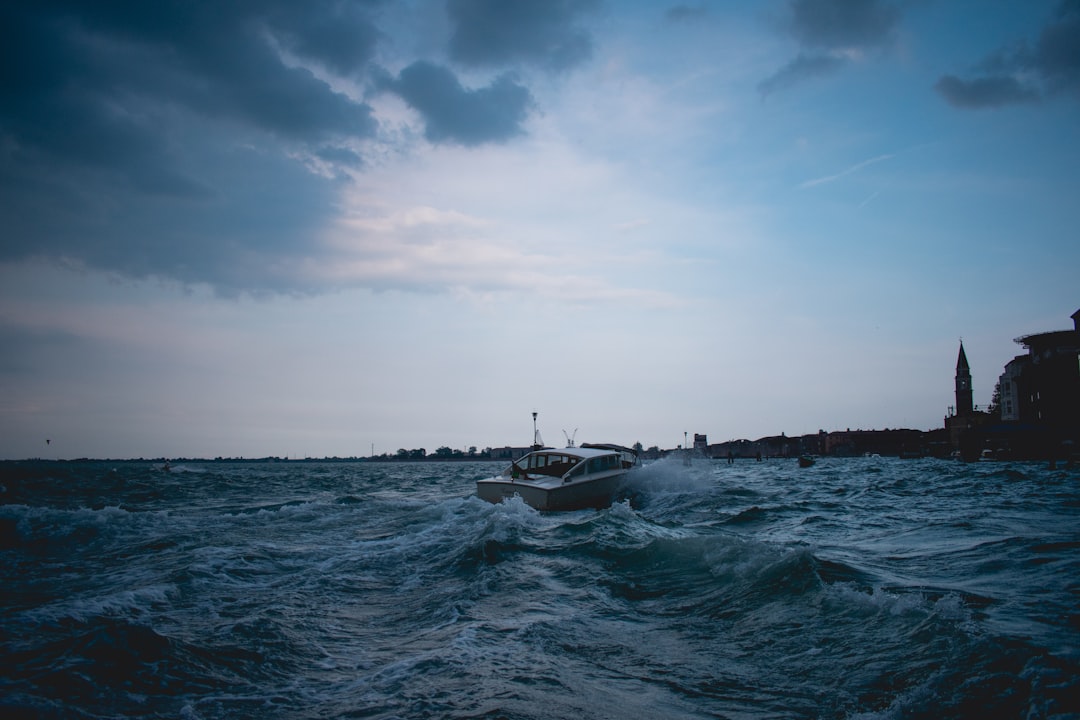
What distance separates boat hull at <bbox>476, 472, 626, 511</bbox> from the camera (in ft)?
68.4

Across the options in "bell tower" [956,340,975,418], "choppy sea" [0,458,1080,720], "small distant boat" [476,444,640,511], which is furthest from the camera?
"bell tower" [956,340,975,418]

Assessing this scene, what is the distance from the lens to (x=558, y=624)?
7508 mm

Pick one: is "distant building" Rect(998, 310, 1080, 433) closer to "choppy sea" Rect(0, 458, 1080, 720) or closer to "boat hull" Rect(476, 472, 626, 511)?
"boat hull" Rect(476, 472, 626, 511)

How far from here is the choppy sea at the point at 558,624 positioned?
16.4 ft

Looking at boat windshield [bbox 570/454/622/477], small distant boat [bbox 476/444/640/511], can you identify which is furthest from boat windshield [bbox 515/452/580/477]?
boat windshield [bbox 570/454/622/477]

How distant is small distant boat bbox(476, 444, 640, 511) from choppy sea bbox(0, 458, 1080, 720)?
5.89m

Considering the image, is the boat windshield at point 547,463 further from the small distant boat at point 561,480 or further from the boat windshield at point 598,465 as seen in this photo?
the boat windshield at point 598,465

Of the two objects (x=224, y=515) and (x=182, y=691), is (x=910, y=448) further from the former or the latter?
(x=182, y=691)

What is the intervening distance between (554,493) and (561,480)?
109 cm

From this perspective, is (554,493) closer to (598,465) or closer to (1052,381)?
(598,465)

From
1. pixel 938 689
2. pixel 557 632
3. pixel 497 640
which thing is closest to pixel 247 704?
pixel 497 640

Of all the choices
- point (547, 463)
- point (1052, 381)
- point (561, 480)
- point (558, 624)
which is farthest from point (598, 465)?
point (1052, 381)

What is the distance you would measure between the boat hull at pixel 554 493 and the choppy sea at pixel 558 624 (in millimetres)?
5653

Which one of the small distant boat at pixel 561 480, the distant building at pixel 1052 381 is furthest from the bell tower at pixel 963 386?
the small distant boat at pixel 561 480
